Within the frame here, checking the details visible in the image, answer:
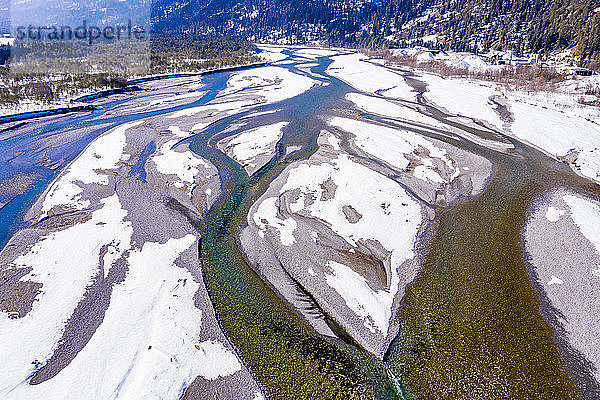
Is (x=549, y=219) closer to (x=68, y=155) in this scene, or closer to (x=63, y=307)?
(x=63, y=307)

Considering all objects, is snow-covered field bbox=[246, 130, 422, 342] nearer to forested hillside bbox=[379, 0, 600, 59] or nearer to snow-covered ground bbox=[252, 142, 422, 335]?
snow-covered ground bbox=[252, 142, 422, 335]

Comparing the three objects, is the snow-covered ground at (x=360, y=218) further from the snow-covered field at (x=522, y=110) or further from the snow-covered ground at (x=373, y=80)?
the snow-covered ground at (x=373, y=80)

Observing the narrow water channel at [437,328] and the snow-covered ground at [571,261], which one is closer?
the narrow water channel at [437,328]

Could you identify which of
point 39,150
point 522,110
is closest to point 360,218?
point 39,150

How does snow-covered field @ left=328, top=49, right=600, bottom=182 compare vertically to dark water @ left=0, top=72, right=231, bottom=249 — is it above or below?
above

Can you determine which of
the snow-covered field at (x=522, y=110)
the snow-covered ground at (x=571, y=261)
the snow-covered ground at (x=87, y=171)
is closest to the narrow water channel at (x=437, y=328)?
the snow-covered ground at (x=571, y=261)

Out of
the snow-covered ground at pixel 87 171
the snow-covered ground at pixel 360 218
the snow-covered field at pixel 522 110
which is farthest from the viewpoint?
the snow-covered field at pixel 522 110

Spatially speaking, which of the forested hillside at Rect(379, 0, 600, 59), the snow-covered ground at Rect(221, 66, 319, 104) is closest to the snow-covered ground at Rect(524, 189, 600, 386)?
the snow-covered ground at Rect(221, 66, 319, 104)

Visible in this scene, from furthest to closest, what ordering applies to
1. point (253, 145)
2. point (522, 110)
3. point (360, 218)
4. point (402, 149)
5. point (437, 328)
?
1. point (522, 110)
2. point (253, 145)
3. point (402, 149)
4. point (360, 218)
5. point (437, 328)

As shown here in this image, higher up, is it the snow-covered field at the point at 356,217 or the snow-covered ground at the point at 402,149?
the snow-covered ground at the point at 402,149

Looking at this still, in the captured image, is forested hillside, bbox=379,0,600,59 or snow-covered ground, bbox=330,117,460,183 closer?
snow-covered ground, bbox=330,117,460,183

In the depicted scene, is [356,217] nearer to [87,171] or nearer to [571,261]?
[571,261]

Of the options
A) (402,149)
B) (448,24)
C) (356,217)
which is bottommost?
(356,217)
